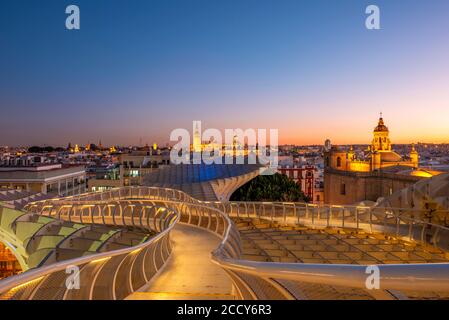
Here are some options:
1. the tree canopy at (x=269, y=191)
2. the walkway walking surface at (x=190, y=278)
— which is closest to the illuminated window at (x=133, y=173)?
the tree canopy at (x=269, y=191)

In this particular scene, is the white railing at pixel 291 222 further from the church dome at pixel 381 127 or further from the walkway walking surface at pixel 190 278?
the church dome at pixel 381 127

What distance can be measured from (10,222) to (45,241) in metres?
3.07

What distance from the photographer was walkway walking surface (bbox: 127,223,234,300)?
7539 millimetres

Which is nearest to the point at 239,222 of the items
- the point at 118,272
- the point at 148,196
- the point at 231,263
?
the point at 148,196

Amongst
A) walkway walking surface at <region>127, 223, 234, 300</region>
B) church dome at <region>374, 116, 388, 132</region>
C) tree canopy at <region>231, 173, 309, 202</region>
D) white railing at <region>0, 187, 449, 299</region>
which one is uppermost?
church dome at <region>374, 116, 388, 132</region>

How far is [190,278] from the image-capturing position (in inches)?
345

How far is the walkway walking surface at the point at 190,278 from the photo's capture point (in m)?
7.54

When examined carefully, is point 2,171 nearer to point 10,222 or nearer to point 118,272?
point 10,222

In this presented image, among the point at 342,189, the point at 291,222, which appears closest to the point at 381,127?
the point at 342,189

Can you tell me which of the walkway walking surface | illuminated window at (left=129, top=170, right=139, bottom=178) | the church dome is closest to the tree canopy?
illuminated window at (left=129, top=170, right=139, bottom=178)

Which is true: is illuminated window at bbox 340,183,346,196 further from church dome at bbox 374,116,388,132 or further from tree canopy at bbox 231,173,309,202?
tree canopy at bbox 231,173,309,202

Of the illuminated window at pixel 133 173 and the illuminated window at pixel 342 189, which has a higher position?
the illuminated window at pixel 133 173

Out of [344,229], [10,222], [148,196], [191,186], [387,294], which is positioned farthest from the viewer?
[191,186]
